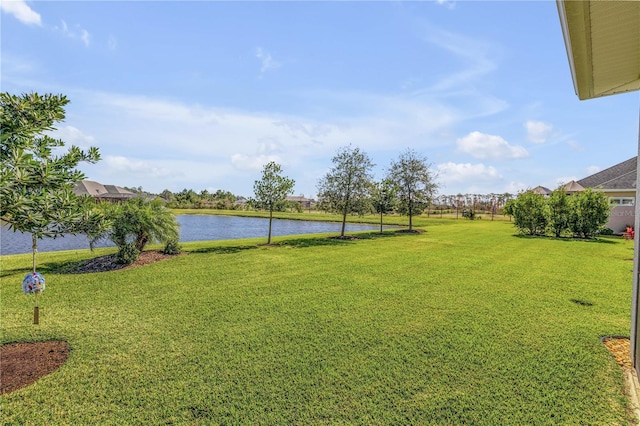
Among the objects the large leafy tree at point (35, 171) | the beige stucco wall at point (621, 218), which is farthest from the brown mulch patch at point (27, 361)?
the beige stucco wall at point (621, 218)

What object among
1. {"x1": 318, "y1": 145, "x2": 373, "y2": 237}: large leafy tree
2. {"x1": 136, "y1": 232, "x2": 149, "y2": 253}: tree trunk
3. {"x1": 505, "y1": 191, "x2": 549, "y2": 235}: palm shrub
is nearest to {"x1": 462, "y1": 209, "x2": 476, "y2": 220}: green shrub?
{"x1": 505, "y1": 191, "x2": 549, "y2": 235}: palm shrub

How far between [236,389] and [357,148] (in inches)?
612

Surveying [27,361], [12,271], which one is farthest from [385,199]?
[27,361]

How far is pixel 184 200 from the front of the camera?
63.2 metres

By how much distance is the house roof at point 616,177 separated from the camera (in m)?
21.5

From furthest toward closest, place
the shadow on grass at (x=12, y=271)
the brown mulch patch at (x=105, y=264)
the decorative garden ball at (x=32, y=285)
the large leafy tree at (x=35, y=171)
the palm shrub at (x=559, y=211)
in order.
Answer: the palm shrub at (x=559, y=211) < the brown mulch patch at (x=105, y=264) < the shadow on grass at (x=12, y=271) < the decorative garden ball at (x=32, y=285) < the large leafy tree at (x=35, y=171)

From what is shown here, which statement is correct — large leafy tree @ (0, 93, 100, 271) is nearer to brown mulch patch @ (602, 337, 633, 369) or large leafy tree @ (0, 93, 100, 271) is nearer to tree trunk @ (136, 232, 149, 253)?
tree trunk @ (136, 232, 149, 253)

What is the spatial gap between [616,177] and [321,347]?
29.7 meters

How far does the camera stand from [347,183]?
57.4 ft

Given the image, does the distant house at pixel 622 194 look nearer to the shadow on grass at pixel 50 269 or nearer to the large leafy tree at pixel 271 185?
the large leafy tree at pixel 271 185

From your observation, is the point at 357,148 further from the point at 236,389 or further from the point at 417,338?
the point at 236,389

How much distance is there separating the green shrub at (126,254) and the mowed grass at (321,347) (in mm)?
670

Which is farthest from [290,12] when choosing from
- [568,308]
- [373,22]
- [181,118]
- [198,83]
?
[568,308]

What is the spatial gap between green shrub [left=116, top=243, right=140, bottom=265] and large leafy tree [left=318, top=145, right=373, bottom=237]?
1067 centimetres
